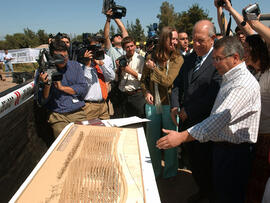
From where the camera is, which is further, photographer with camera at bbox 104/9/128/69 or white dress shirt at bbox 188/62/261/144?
photographer with camera at bbox 104/9/128/69

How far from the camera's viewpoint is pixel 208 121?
1.49 metres

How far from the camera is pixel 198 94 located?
Result: 82.3 inches

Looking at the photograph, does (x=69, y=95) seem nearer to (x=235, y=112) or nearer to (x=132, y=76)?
(x=132, y=76)

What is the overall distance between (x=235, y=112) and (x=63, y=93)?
177cm

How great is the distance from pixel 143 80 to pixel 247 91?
5.24ft

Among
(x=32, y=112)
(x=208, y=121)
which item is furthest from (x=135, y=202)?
(x=32, y=112)

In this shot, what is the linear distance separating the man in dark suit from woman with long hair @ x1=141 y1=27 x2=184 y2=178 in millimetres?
227

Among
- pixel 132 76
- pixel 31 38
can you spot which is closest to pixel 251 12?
pixel 132 76

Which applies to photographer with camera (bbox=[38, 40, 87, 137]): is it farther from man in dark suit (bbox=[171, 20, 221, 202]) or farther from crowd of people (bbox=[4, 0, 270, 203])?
man in dark suit (bbox=[171, 20, 221, 202])

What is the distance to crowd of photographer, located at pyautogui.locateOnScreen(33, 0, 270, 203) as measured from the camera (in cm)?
151

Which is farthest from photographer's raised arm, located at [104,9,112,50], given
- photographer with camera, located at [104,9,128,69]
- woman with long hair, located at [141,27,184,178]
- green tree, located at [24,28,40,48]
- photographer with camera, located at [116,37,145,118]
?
green tree, located at [24,28,40,48]

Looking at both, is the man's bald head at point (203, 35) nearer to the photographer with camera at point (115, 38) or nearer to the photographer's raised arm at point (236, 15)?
the photographer's raised arm at point (236, 15)

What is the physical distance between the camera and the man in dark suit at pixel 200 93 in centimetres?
201

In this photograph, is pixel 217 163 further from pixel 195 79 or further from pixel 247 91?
pixel 195 79
